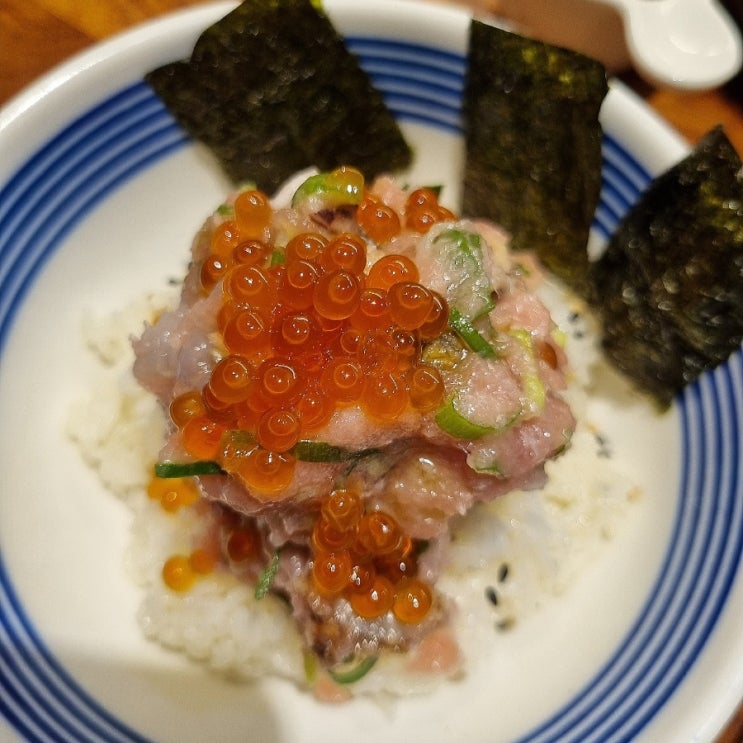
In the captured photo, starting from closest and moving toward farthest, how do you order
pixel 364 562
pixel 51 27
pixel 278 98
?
pixel 364 562
pixel 278 98
pixel 51 27

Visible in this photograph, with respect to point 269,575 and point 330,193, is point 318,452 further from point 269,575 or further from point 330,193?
point 330,193

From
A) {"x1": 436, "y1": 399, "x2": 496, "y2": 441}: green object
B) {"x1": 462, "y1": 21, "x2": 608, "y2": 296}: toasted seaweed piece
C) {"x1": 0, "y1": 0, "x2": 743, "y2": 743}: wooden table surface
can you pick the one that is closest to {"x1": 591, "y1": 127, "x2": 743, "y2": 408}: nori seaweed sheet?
{"x1": 462, "y1": 21, "x2": 608, "y2": 296}: toasted seaweed piece

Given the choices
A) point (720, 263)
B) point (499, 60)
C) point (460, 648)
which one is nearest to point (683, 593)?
point (460, 648)

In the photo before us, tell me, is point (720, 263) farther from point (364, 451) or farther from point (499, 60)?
point (364, 451)

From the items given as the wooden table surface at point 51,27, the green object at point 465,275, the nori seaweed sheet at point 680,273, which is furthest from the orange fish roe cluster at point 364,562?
the wooden table surface at point 51,27

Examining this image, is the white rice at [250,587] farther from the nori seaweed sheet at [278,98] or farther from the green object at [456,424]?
the green object at [456,424]

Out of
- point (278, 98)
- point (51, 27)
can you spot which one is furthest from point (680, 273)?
point (51, 27)

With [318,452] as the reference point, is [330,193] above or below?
above
